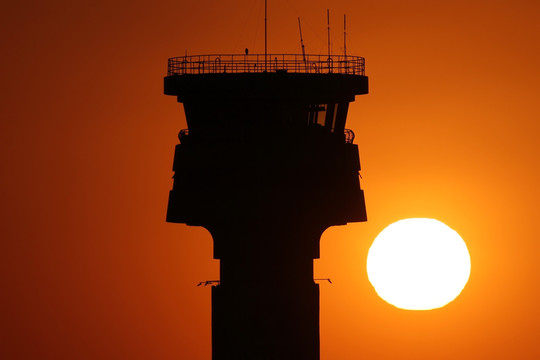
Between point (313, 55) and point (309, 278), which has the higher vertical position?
point (313, 55)

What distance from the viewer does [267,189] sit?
7219cm

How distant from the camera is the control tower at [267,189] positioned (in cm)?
7138

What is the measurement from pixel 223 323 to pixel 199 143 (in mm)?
9183

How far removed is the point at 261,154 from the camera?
236ft

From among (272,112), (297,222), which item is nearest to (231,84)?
(272,112)

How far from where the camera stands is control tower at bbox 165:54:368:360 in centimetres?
7138

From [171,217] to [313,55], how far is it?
1122 centimetres

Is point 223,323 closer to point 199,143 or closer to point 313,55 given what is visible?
point 199,143

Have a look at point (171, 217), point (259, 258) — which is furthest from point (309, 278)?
point (171, 217)

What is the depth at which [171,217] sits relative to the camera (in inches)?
2931

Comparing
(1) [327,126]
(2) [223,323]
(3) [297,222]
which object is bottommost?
(2) [223,323]

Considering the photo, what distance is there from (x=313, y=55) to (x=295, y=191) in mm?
6797

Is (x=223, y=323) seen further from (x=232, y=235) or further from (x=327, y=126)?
(x=327, y=126)

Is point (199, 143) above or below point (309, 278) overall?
above
